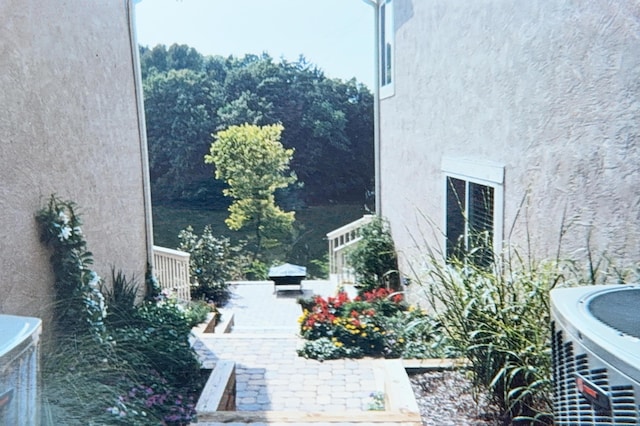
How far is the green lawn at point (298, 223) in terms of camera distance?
732 inches

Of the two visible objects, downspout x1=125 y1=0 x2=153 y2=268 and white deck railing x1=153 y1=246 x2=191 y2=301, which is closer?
downspout x1=125 y1=0 x2=153 y2=268

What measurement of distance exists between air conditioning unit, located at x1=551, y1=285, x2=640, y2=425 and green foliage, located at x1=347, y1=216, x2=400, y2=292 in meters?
6.58

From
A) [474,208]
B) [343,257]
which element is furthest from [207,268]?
[474,208]

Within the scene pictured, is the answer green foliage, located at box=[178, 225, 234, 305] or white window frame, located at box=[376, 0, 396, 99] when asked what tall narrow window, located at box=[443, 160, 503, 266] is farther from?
green foliage, located at box=[178, 225, 234, 305]

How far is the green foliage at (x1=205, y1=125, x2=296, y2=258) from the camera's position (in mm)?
15102

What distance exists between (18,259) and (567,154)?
12.7 ft

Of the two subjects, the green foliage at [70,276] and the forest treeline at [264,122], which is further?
the forest treeline at [264,122]

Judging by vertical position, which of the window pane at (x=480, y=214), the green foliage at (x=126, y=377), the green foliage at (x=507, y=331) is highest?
the window pane at (x=480, y=214)

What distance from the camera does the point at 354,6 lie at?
1936 centimetres

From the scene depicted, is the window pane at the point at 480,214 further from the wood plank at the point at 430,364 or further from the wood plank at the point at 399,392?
the wood plank at the point at 399,392

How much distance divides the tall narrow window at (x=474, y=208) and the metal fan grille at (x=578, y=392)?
8.12 ft

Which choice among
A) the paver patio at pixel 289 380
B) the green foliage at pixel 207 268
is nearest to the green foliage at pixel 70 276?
the paver patio at pixel 289 380

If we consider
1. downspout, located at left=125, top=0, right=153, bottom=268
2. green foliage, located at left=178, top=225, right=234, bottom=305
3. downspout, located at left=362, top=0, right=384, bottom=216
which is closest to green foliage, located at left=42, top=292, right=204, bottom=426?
downspout, located at left=125, top=0, right=153, bottom=268

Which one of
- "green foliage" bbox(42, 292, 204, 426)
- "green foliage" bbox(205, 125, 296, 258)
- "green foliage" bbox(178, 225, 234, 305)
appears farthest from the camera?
"green foliage" bbox(205, 125, 296, 258)
